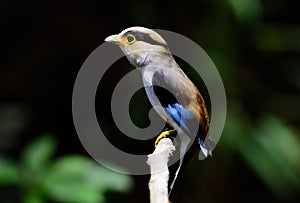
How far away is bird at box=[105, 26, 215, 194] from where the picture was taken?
37.1 inches

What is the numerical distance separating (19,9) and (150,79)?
10.1ft

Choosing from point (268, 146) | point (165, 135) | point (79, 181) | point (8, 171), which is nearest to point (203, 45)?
point (268, 146)

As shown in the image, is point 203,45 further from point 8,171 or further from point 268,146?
point 8,171

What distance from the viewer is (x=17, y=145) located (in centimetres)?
375

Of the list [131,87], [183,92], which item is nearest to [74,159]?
[131,87]

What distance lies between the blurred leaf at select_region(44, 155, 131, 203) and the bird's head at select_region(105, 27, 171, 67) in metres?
1.68

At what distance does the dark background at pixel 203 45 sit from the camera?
11.8 feet

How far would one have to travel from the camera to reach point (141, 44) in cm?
99

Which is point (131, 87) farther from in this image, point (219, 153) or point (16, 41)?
point (16, 41)

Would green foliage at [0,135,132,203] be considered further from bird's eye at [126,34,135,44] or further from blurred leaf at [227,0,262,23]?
bird's eye at [126,34,135,44]

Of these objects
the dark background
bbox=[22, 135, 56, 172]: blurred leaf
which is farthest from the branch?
the dark background

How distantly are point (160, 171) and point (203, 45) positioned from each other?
2.60 metres

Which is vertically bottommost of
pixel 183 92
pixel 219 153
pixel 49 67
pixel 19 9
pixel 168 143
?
pixel 219 153

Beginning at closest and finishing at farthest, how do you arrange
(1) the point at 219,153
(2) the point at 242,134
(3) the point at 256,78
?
1. (2) the point at 242,134
2. (1) the point at 219,153
3. (3) the point at 256,78
